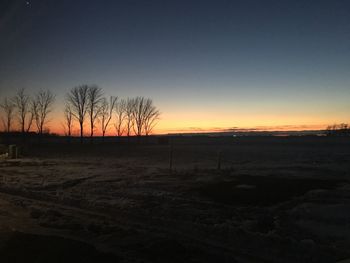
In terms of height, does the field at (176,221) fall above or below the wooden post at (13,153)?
below

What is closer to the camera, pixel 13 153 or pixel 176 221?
pixel 176 221

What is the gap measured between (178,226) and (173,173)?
12251 mm

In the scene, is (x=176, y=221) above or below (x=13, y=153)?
below

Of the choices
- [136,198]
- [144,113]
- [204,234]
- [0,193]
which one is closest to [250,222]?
[204,234]

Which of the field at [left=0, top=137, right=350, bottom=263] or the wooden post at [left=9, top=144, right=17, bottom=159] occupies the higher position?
the wooden post at [left=9, top=144, right=17, bottom=159]

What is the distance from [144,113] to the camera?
385ft

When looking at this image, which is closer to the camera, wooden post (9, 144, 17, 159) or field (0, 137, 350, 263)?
field (0, 137, 350, 263)

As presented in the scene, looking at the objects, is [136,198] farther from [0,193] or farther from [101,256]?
[101,256]

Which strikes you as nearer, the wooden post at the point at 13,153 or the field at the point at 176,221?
the field at the point at 176,221

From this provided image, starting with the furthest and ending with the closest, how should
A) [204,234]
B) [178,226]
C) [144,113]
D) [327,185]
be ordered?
[144,113] → [327,185] → [178,226] → [204,234]

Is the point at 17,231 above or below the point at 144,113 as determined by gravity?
below

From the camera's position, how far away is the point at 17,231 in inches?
351

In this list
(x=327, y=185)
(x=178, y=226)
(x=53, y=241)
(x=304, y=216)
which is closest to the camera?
(x=53, y=241)

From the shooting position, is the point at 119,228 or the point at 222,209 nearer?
the point at 119,228
